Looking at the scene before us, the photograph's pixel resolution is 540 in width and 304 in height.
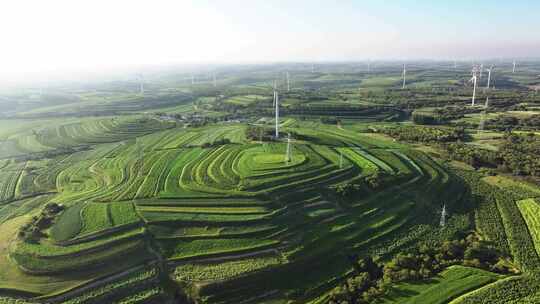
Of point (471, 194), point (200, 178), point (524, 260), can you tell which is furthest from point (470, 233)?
point (200, 178)

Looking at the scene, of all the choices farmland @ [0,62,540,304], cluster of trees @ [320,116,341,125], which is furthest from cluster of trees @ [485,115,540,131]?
cluster of trees @ [320,116,341,125]

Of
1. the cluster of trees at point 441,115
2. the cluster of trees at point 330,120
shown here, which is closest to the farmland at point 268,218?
the cluster of trees at point 441,115

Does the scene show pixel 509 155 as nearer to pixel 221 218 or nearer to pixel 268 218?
pixel 268 218

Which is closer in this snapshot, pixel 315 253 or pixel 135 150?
pixel 315 253

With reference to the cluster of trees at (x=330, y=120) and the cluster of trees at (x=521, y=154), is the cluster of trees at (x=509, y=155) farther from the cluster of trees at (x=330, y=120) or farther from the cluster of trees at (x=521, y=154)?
the cluster of trees at (x=330, y=120)

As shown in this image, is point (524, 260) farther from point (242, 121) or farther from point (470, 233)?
point (242, 121)

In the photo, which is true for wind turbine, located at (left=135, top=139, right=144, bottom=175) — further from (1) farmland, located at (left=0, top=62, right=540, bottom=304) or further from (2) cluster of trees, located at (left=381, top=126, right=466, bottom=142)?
(2) cluster of trees, located at (left=381, top=126, right=466, bottom=142)
